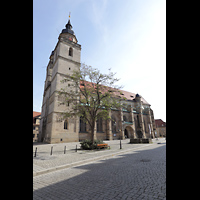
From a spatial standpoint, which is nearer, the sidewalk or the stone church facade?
the sidewalk

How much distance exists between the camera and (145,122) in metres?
45.7

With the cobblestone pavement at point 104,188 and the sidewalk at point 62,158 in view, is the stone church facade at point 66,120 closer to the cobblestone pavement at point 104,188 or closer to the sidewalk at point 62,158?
the sidewalk at point 62,158

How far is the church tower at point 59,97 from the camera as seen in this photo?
2352 centimetres

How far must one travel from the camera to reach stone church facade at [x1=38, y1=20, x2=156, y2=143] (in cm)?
2389

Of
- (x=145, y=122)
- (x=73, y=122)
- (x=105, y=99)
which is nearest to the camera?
(x=105, y=99)

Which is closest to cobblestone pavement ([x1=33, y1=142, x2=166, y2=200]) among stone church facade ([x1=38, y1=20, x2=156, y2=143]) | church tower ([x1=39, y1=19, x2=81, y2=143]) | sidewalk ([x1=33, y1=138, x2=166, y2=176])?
sidewalk ([x1=33, y1=138, x2=166, y2=176])

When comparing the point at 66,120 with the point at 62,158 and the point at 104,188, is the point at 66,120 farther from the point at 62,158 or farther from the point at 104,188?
the point at 104,188

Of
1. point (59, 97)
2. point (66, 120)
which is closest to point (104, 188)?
point (66, 120)

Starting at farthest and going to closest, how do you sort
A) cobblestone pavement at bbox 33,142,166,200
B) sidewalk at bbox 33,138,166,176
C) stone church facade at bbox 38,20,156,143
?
stone church facade at bbox 38,20,156,143
sidewalk at bbox 33,138,166,176
cobblestone pavement at bbox 33,142,166,200

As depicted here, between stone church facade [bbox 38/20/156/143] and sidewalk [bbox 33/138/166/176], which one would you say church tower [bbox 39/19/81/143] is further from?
sidewalk [bbox 33/138/166/176]
